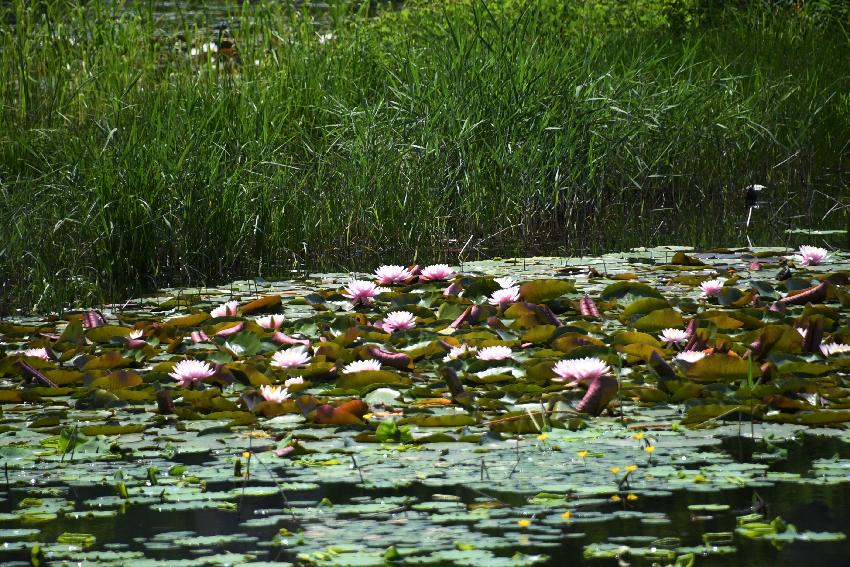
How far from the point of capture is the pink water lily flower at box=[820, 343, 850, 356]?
3.90m

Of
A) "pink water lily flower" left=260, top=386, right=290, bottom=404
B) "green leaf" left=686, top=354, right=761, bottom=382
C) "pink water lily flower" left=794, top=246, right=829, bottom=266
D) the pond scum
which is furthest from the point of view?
"pink water lily flower" left=794, top=246, right=829, bottom=266

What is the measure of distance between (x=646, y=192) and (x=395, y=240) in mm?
2207

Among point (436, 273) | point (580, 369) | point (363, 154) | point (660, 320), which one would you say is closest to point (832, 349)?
point (660, 320)

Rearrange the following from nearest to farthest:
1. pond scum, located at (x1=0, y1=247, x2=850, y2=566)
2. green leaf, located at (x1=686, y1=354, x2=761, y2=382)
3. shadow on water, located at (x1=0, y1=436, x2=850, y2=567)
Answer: shadow on water, located at (x1=0, y1=436, x2=850, y2=567) < pond scum, located at (x1=0, y1=247, x2=850, y2=566) < green leaf, located at (x1=686, y1=354, x2=761, y2=382)

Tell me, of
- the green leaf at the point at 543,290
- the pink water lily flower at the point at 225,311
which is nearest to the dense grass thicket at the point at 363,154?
the pink water lily flower at the point at 225,311

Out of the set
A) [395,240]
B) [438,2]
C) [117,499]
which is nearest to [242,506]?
[117,499]

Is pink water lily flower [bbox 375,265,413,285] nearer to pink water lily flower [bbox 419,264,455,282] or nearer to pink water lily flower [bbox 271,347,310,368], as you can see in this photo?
pink water lily flower [bbox 419,264,455,282]

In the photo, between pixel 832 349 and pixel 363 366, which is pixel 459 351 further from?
pixel 832 349

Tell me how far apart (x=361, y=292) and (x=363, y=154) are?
223 cm

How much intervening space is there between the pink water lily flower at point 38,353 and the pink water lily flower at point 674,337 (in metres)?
2.08

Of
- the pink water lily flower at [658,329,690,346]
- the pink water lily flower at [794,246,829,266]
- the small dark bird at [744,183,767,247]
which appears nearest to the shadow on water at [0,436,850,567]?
the pink water lily flower at [658,329,690,346]

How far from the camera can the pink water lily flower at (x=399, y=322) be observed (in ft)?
14.6

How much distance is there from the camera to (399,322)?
14.6 ft

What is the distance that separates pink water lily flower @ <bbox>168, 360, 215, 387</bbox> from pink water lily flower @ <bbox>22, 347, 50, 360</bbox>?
25.6 inches
